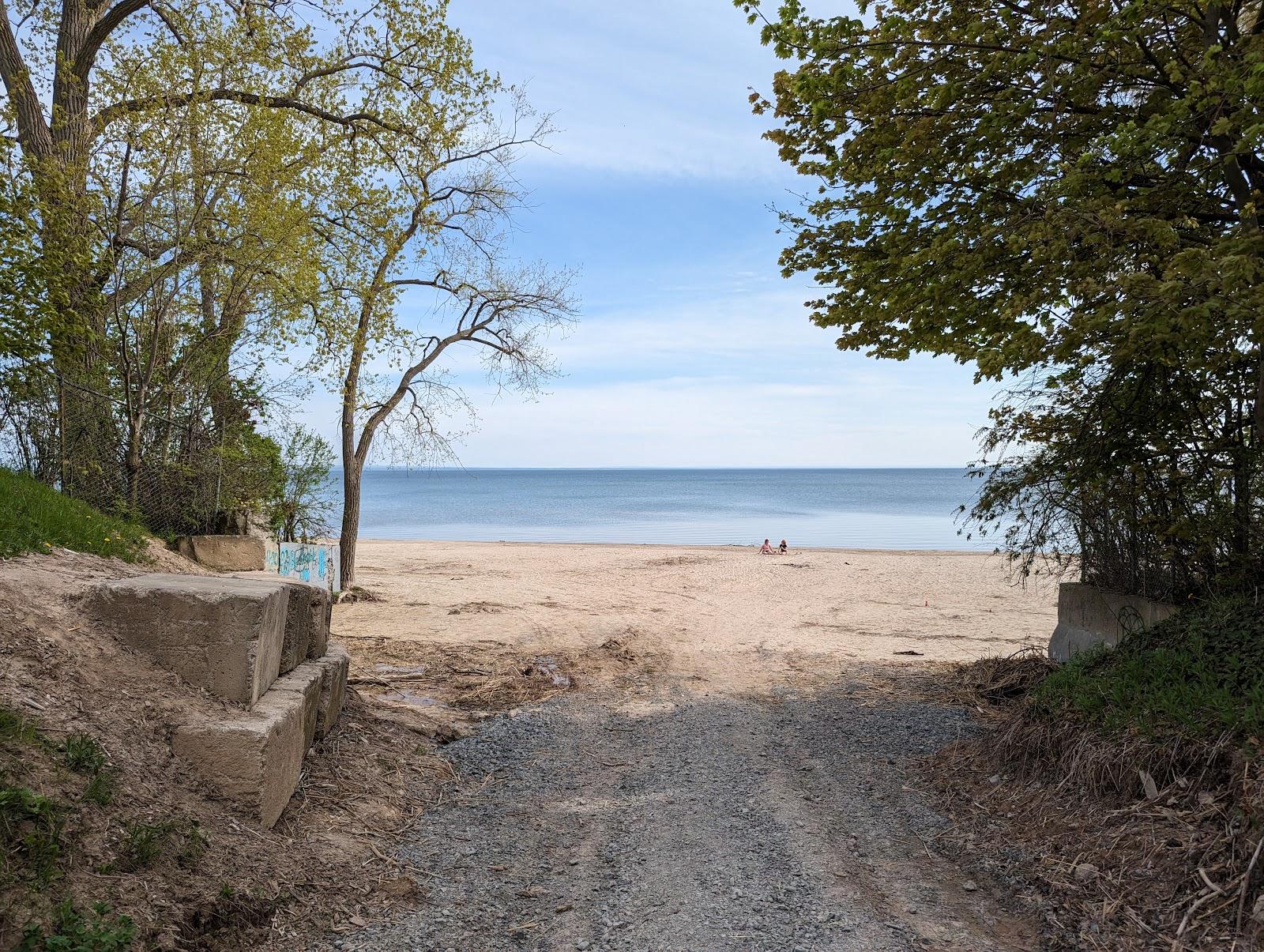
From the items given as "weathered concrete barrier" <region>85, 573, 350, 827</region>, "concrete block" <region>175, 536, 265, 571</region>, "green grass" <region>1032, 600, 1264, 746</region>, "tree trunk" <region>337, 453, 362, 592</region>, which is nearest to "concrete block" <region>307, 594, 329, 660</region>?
"weathered concrete barrier" <region>85, 573, 350, 827</region>

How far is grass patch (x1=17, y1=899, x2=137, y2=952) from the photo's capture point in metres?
2.70

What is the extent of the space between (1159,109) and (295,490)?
13.5 metres

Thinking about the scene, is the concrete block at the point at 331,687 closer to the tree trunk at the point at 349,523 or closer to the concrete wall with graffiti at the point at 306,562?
the concrete wall with graffiti at the point at 306,562

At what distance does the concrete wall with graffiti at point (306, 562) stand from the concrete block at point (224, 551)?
3.00 feet

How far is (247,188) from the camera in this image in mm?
11477

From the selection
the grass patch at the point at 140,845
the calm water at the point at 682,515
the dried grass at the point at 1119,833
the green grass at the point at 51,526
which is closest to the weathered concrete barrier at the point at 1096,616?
the dried grass at the point at 1119,833

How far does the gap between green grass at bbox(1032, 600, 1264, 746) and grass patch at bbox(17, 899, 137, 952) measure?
530 cm

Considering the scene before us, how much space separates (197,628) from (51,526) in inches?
119

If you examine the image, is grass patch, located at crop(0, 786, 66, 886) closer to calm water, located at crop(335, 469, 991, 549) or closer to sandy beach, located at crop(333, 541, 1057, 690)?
sandy beach, located at crop(333, 541, 1057, 690)

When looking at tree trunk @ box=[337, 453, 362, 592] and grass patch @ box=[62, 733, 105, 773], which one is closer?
grass patch @ box=[62, 733, 105, 773]

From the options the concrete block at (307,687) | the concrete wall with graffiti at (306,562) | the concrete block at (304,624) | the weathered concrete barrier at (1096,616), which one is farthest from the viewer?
the concrete wall with graffiti at (306,562)

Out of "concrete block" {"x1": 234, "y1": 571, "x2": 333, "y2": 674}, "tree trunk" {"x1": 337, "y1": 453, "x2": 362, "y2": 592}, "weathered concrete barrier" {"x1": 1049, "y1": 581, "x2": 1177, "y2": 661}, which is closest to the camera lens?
"concrete block" {"x1": 234, "y1": 571, "x2": 333, "y2": 674}

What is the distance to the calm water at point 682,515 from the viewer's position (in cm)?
4275

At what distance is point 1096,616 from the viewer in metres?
8.15
